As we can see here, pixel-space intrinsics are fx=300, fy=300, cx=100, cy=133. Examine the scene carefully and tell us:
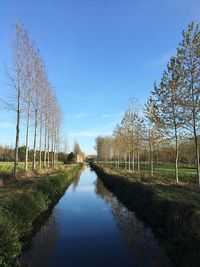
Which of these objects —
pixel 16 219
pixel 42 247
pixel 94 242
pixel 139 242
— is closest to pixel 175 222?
pixel 139 242

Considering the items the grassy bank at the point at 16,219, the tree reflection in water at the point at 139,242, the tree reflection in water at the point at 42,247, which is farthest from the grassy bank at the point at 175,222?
the grassy bank at the point at 16,219

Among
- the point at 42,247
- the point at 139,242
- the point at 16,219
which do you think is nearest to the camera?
the point at 42,247

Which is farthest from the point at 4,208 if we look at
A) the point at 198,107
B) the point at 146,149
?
the point at 146,149

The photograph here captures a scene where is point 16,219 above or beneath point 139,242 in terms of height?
above

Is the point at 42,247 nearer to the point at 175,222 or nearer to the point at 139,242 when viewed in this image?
the point at 139,242

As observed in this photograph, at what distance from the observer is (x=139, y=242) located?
33.9 feet

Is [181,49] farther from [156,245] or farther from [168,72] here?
[156,245]

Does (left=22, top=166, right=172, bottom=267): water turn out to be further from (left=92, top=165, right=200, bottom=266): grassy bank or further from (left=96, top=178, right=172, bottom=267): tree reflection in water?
(left=92, top=165, right=200, bottom=266): grassy bank

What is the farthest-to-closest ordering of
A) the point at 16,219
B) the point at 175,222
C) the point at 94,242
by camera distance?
the point at 94,242
the point at 16,219
the point at 175,222

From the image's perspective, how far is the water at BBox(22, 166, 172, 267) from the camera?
838 centimetres

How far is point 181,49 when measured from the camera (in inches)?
738

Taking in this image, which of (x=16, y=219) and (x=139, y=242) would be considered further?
(x=139, y=242)

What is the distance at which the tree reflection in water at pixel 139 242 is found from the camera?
8320mm

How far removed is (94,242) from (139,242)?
1566mm
